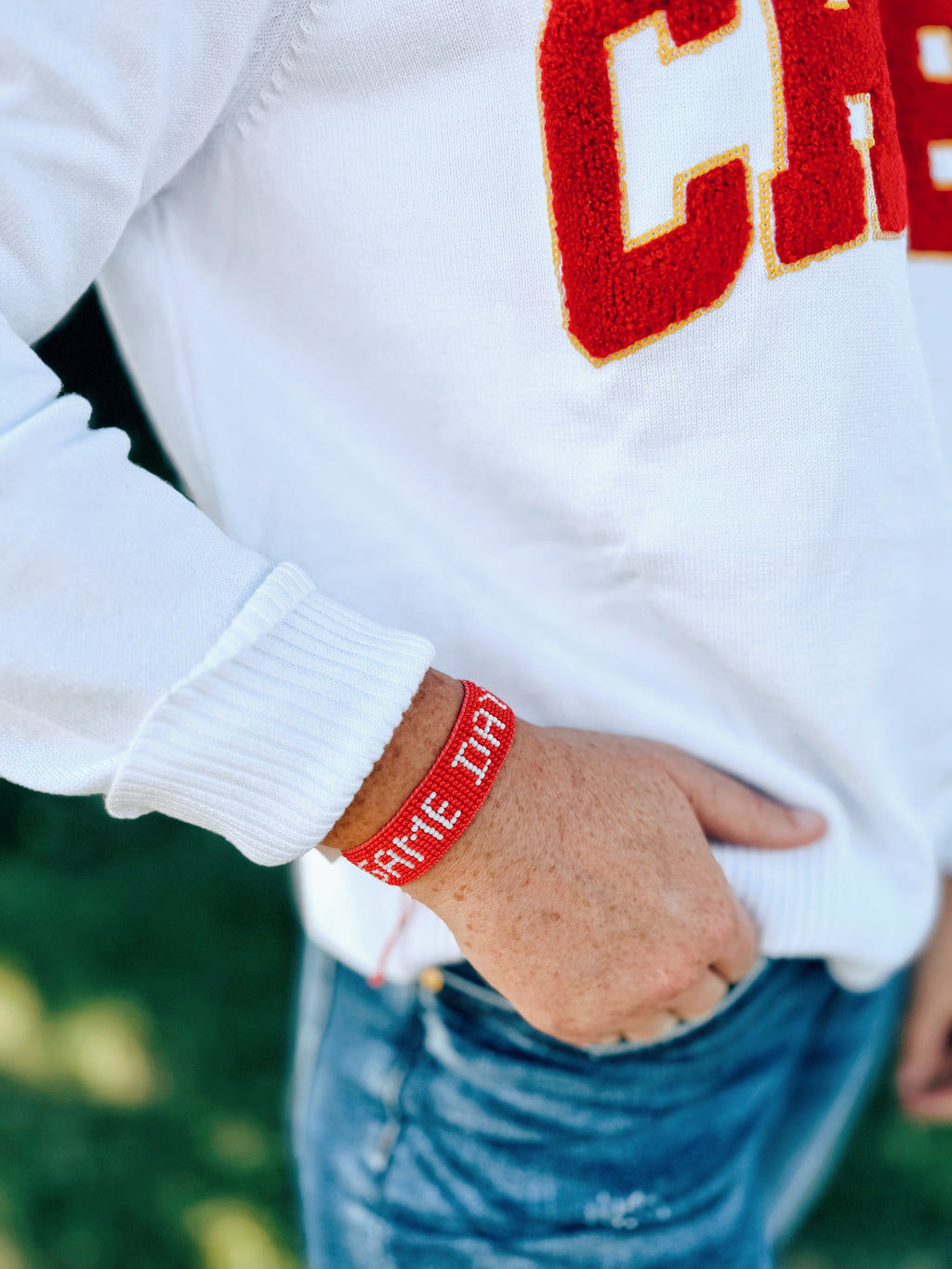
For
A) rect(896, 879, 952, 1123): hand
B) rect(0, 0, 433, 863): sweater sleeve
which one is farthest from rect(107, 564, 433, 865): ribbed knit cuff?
rect(896, 879, 952, 1123): hand

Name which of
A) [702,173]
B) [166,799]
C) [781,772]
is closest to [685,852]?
[781,772]

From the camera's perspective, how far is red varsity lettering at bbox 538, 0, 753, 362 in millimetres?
731

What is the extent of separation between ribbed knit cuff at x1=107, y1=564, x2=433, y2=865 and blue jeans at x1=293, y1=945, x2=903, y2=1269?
39 centimetres

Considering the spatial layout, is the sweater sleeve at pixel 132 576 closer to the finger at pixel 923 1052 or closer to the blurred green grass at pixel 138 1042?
the finger at pixel 923 1052

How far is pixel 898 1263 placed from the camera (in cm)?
212

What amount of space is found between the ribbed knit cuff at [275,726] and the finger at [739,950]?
40 centimetres

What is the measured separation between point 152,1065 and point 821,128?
2.07 m

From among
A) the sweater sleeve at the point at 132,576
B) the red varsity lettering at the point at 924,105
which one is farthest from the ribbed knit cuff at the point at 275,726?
the red varsity lettering at the point at 924,105

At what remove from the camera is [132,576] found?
0.71m

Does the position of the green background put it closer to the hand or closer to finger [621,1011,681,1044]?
the hand

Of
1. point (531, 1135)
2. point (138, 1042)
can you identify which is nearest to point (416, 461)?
point (531, 1135)

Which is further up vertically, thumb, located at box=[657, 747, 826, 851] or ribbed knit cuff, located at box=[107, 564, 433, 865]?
ribbed knit cuff, located at box=[107, 564, 433, 865]

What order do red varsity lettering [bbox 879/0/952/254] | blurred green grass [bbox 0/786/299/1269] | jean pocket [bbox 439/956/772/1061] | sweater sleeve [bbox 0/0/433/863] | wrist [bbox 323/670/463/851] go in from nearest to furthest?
1. sweater sleeve [bbox 0/0/433/863]
2. wrist [bbox 323/670/463/851]
3. red varsity lettering [bbox 879/0/952/254]
4. jean pocket [bbox 439/956/772/1061]
5. blurred green grass [bbox 0/786/299/1269]

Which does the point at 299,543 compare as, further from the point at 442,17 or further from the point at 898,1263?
the point at 898,1263
